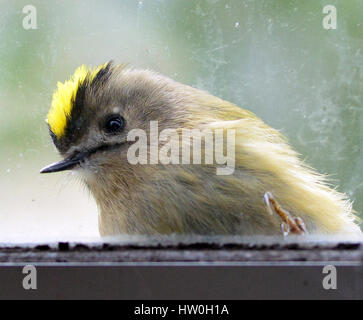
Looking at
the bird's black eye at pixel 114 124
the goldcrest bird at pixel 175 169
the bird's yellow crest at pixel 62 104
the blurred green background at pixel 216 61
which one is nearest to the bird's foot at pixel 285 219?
the goldcrest bird at pixel 175 169

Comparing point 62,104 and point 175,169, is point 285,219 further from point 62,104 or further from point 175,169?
point 62,104

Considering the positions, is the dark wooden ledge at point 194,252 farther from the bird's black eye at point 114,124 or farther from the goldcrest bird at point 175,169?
the bird's black eye at point 114,124

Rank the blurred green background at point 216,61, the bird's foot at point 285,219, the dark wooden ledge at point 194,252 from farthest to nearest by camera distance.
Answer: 1. the blurred green background at point 216,61
2. the bird's foot at point 285,219
3. the dark wooden ledge at point 194,252

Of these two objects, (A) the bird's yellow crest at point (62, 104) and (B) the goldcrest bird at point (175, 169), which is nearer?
(B) the goldcrest bird at point (175, 169)

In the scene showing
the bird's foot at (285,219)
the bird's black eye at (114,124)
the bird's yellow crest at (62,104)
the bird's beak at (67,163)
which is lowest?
the bird's foot at (285,219)

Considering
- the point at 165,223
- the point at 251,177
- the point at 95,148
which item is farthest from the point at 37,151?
the point at 251,177

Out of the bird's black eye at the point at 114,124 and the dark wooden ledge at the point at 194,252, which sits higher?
the bird's black eye at the point at 114,124

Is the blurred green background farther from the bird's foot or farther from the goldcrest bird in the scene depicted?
the bird's foot
